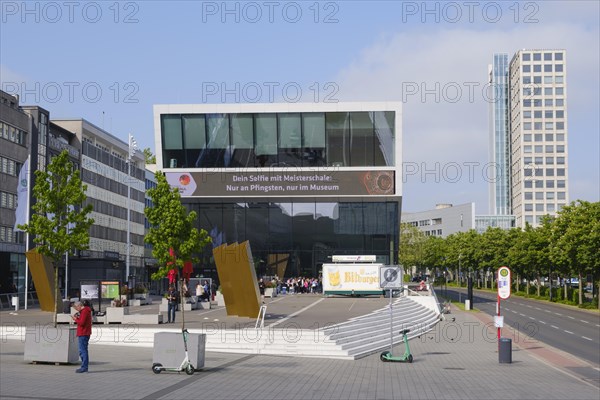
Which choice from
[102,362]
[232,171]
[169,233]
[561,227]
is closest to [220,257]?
[169,233]

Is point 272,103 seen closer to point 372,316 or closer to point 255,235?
point 255,235

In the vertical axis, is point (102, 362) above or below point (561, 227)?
below

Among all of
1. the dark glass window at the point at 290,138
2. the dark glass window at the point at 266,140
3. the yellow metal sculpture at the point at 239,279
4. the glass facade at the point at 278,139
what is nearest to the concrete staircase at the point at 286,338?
the yellow metal sculpture at the point at 239,279

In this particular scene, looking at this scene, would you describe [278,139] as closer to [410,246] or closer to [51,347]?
[51,347]

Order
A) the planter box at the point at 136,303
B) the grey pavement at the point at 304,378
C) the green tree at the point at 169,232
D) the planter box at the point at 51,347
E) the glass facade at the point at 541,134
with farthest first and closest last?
1. the glass facade at the point at 541,134
2. the planter box at the point at 136,303
3. the green tree at the point at 169,232
4. the planter box at the point at 51,347
5. the grey pavement at the point at 304,378

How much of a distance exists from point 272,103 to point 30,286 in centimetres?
2608

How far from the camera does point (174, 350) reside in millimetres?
20359

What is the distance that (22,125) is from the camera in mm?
71938

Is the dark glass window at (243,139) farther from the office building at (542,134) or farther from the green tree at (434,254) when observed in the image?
the office building at (542,134)

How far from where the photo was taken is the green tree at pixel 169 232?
37875 mm

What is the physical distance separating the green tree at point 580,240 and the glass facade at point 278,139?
16414 millimetres

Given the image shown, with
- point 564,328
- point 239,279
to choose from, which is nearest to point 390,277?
point 239,279

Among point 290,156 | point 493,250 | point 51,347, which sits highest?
point 290,156

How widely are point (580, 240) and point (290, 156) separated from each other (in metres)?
Answer: 24.4
